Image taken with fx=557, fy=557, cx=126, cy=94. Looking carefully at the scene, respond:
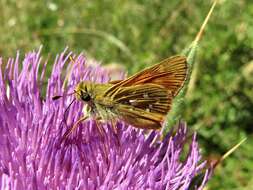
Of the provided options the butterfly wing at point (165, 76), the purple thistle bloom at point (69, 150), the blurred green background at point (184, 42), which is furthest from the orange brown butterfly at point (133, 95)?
the blurred green background at point (184, 42)

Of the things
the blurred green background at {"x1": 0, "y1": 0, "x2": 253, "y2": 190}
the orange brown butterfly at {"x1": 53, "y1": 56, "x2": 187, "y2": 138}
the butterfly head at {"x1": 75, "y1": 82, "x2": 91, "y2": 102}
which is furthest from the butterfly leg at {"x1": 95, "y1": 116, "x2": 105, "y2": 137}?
the blurred green background at {"x1": 0, "y1": 0, "x2": 253, "y2": 190}

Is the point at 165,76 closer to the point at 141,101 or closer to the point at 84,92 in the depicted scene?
the point at 141,101

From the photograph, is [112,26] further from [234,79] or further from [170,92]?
[170,92]

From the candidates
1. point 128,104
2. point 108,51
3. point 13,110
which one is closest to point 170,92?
point 128,104

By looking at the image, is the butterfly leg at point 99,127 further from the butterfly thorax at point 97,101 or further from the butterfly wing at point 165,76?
the butterfly wing at point 165,76

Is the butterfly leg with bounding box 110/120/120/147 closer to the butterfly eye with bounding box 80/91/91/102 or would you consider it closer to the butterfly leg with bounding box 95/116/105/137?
the butterfly leg with bounding box 95/116/105/137

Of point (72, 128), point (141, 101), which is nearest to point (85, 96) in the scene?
point (72, 128)
